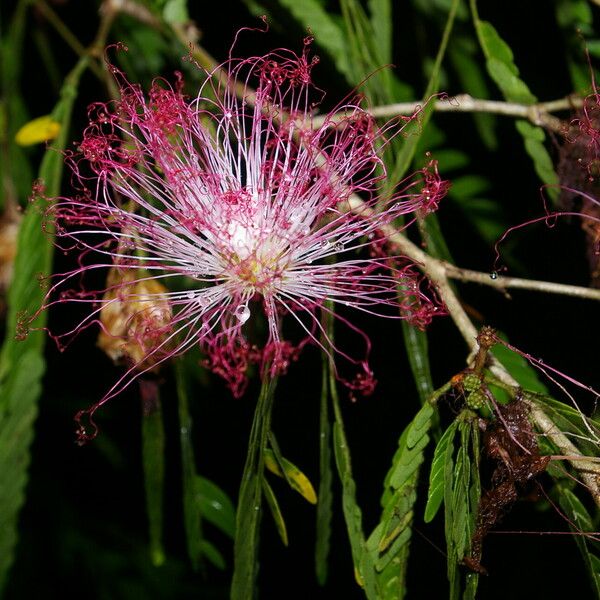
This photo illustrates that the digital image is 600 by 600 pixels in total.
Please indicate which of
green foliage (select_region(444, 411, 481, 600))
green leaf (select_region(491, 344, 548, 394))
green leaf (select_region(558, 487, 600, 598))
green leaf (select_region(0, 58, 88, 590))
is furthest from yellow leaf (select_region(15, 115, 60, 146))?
green leaf (select_region(558, 487, 600, 598))

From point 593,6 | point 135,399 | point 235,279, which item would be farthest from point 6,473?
point 593,6

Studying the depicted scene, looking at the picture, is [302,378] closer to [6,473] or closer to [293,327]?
[293,327]

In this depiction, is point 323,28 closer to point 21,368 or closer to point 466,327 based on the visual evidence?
point 466,327

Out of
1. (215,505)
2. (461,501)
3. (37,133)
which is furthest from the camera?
(37,133)

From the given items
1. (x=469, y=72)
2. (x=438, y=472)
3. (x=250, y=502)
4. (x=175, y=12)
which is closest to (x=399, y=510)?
(x=438, y=472)

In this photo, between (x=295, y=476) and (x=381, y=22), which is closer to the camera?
(x=295, y=476)

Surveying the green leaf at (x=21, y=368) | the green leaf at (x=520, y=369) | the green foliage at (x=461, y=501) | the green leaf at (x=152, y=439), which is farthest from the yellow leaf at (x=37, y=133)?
the green foliage at (x=461, y=501)

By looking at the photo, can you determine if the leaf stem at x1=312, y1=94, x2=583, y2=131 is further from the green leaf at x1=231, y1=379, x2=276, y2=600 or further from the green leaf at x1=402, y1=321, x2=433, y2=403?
the green leaf at x1=231, y1=379, x2=276, y2=600
